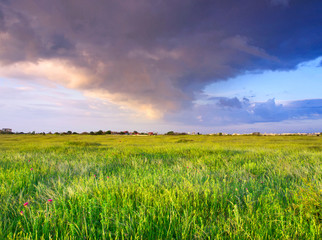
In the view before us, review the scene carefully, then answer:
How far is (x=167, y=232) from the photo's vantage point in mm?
2020

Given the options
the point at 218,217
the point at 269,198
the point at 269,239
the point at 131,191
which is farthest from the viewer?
the point at 131,191

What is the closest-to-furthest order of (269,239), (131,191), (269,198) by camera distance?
(269,239)
(269,198)
(131,191)

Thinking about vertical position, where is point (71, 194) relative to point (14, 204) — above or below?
above

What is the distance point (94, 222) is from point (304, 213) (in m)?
2.64

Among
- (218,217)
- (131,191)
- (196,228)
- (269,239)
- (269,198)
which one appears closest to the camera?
(269,239)

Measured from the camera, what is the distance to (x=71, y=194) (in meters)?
3.01

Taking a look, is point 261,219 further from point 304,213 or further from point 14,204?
point 14,204

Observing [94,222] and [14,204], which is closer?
[94,222]

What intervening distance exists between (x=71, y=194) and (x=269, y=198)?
9.57ft

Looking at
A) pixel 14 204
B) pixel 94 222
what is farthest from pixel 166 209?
pixel 14 204

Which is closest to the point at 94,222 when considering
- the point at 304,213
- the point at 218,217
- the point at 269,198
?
the point at 218,217

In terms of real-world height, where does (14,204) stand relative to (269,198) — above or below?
below

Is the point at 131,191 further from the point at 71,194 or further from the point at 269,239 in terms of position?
the point at 269,239

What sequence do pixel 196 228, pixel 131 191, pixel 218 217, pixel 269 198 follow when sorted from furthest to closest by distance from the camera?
pixel 131 191 → pixel 269 198 → pixel 218 217 → pixel 196 228
